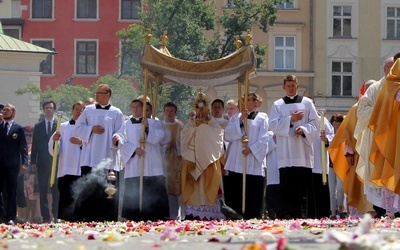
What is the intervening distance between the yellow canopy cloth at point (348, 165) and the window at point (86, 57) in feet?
159

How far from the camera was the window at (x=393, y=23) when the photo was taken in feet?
206

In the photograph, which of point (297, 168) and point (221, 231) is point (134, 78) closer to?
point (297, 168)

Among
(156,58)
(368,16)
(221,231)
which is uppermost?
(368,16)

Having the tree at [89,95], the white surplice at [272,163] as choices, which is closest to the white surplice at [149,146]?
the white surplice at [272,163]

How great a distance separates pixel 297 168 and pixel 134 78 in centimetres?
3214

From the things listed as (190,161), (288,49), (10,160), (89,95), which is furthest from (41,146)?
(288,49)

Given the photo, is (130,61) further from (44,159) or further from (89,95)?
(44,159)

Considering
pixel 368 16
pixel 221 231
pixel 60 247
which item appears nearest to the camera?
pixel 60 247

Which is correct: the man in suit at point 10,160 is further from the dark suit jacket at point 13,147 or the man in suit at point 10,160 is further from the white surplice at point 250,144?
the white surplice at point 250,144

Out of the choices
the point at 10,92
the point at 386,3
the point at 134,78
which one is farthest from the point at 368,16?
the point at 10,92

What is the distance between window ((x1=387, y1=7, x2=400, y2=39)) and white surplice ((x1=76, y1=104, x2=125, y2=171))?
44833 mm

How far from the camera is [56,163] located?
19688 mm

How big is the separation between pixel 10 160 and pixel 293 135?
4293 millimetres

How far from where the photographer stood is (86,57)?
219ft
